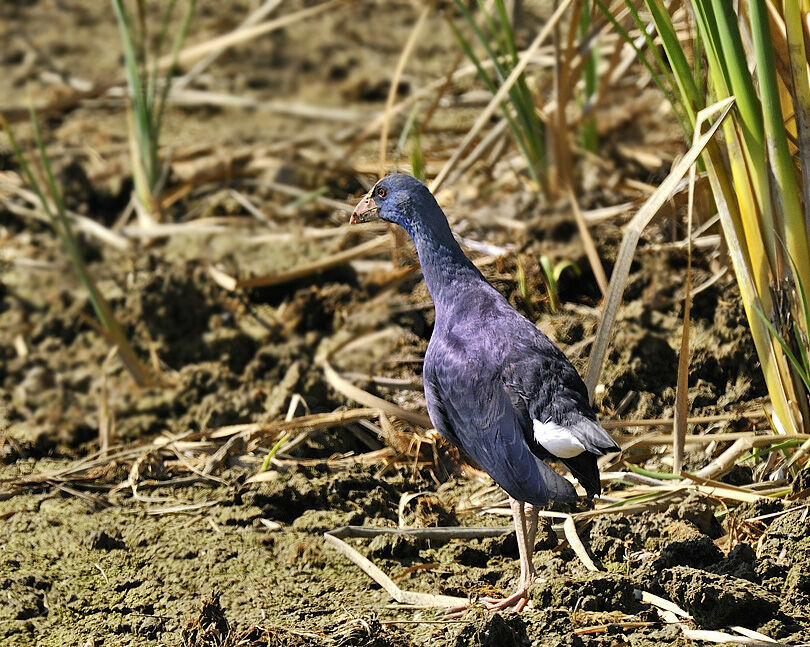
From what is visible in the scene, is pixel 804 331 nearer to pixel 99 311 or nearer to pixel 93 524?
pixel 93 524

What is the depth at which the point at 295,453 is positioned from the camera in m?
3.82

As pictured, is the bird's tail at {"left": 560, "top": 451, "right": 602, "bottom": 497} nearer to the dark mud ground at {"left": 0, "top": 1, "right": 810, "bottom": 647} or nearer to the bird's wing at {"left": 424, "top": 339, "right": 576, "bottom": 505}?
the bird's wing at {"left": 424, "top": 339, "right": 576, "bottom": 505}

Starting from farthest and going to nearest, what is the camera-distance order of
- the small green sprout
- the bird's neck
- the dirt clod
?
the small green sprout → the bird's neck → the dirt clod

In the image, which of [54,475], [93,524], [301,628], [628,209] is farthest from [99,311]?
[628,209]

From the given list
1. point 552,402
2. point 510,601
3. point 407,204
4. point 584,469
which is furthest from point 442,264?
point 510,601

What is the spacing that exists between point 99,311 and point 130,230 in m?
1.09

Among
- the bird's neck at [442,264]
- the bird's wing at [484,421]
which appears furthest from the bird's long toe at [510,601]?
the bird's neck at [442,264]

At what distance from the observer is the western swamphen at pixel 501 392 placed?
9.30 feet

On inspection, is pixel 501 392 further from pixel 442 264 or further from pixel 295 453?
pixel 295 453

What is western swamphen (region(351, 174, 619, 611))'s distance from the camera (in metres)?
2.84

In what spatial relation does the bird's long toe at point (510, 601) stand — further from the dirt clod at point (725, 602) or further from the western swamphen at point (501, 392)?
the dirt clod at point (725, 602)

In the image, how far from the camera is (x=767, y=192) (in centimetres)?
301

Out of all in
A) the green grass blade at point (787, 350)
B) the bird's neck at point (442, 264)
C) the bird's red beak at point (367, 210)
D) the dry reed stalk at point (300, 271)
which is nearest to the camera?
the green grass blade at point (787, 350)

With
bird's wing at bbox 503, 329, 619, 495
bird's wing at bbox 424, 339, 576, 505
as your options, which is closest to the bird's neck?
bird's wing at bbox 424, 339, 576, 505
